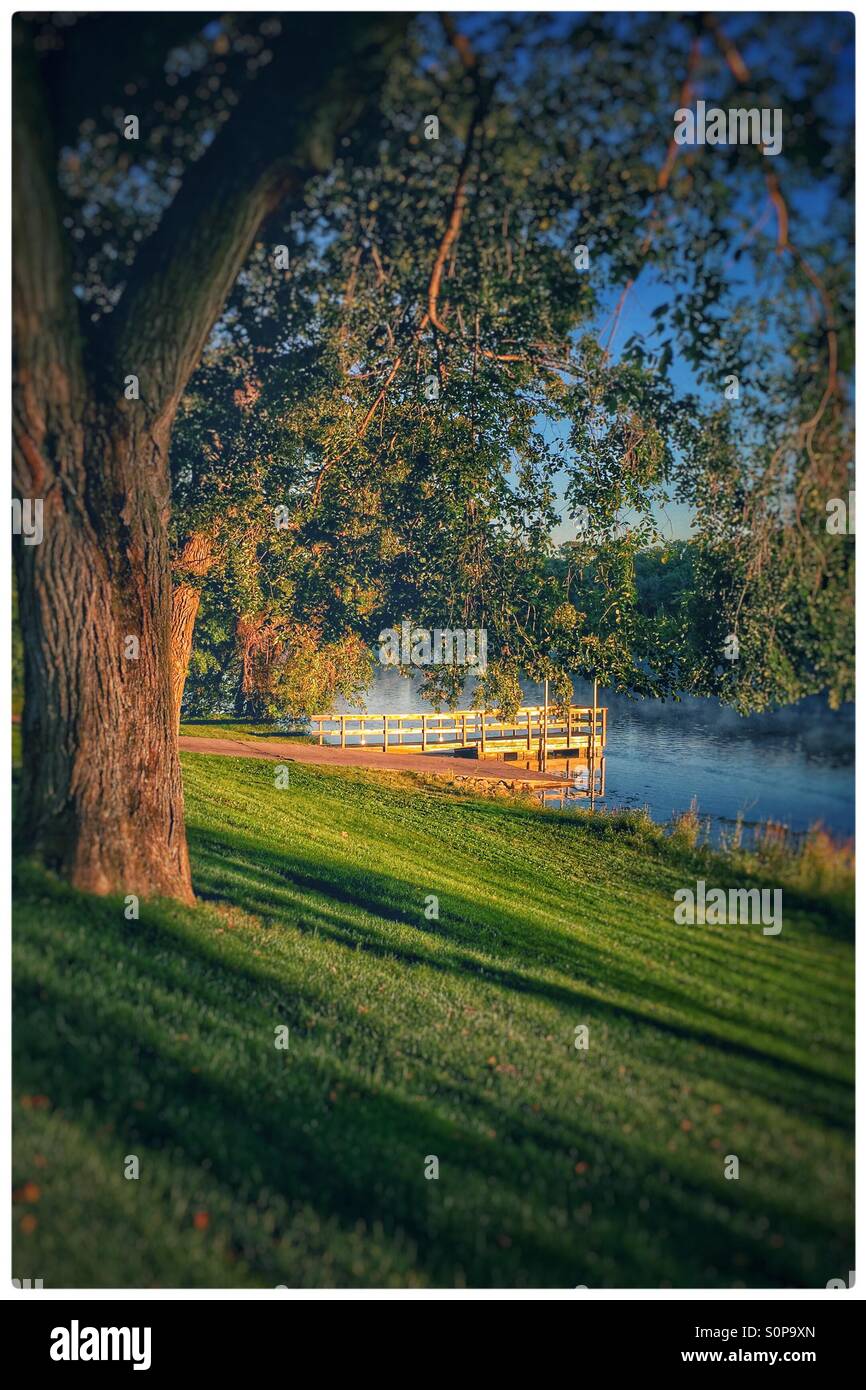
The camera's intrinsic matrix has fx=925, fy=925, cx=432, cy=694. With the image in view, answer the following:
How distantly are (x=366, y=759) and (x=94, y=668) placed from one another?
245 inches

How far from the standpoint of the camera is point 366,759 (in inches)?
488

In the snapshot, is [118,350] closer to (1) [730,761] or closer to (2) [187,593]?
(2) [187,593]

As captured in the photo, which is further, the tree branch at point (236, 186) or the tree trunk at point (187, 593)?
the tree trunk at point (187, 593)

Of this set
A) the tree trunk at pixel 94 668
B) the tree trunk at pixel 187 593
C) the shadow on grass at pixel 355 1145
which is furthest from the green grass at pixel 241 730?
the shadow on grass at pixel 355 1145

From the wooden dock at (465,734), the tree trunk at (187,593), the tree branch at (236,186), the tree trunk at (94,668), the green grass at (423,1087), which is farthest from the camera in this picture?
the wooden dock at (465,734)

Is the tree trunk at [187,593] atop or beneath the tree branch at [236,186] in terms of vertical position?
beneath

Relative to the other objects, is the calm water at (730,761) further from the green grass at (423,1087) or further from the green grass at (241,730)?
the green grass at (241,730)

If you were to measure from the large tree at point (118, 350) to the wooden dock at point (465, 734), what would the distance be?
20.3ft

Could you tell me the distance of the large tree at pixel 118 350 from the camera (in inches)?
228

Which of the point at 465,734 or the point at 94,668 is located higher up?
the point at 94,668

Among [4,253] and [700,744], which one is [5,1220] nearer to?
[4,253]

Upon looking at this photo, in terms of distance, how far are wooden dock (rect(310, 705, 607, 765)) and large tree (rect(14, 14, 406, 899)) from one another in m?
6.19

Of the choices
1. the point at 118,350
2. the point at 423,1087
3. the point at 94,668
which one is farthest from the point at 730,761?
the point at 118,350

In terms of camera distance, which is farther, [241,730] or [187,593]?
[241,730]
